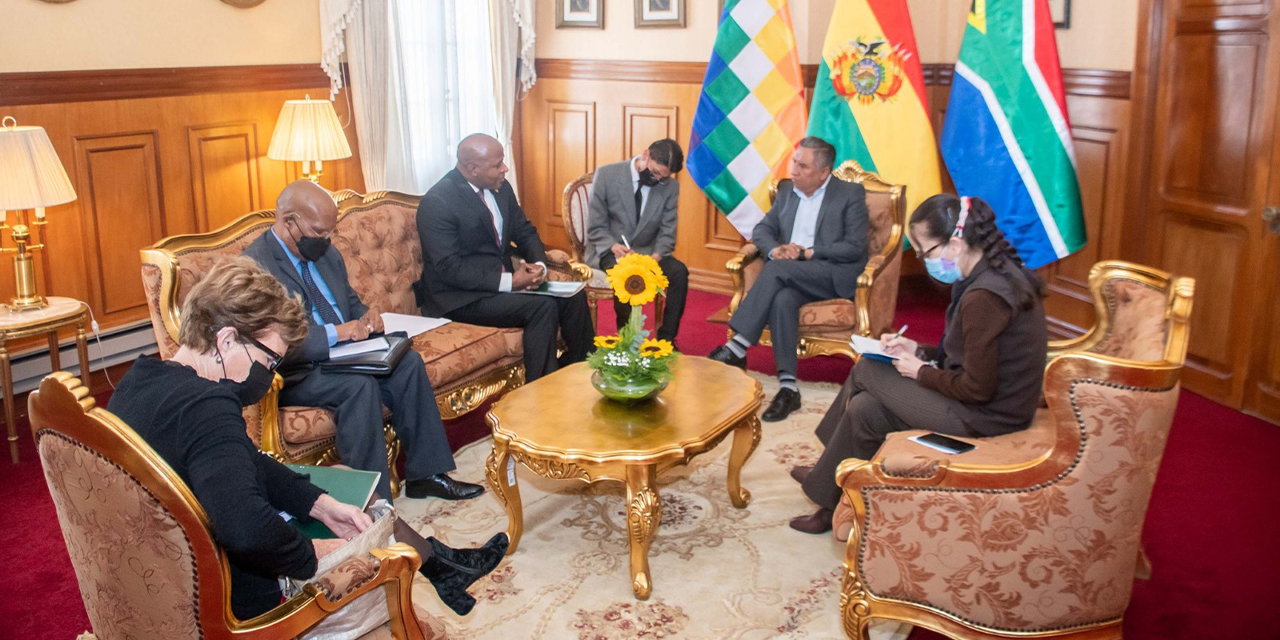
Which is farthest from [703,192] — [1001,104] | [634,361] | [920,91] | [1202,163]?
[634,361]

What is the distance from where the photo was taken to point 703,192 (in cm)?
643

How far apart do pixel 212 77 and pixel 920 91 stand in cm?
377

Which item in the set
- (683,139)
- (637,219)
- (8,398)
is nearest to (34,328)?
(8,398)

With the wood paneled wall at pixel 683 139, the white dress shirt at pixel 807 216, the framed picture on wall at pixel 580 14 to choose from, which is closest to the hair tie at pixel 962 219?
the white dress shirt at pixel 807 216

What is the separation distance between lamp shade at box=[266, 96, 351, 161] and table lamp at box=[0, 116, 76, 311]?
1.25 metres

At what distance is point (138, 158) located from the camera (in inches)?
195

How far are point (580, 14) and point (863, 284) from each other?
10.8ft

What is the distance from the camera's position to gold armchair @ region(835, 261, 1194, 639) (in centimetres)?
247

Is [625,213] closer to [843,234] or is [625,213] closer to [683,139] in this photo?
Answer: [843,234]

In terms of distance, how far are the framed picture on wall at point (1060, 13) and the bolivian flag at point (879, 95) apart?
731mm

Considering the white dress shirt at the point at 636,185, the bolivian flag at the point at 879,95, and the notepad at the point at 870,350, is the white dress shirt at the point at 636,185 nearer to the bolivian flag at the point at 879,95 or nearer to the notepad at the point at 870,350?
the bolivian flag at the point at 879,95

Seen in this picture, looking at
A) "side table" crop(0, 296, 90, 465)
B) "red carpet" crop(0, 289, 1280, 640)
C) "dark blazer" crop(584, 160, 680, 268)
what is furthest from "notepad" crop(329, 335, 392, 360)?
"dark blazer" crop(584, 160, 680, 268)

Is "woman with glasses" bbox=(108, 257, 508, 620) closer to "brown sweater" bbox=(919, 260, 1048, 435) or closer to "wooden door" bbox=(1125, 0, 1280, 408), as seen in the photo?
"brown sweater" bbox=(919, 260, 1048, 435)

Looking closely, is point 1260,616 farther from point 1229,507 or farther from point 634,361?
point 634,361
